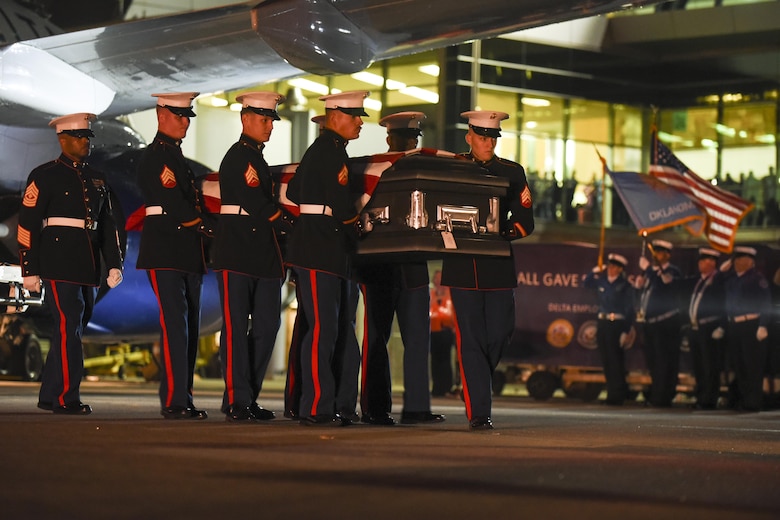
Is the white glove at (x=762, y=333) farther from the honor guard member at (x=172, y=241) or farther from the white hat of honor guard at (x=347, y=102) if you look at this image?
the honor guard member at (x=172, y=241)

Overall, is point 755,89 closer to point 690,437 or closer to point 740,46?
point 740,46

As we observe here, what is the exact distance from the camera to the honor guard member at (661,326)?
14.5m

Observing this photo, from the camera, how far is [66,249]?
852 centimetres

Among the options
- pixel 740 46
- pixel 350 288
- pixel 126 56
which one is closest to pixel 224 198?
pixel 350 288

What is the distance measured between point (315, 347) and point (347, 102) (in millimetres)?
1430

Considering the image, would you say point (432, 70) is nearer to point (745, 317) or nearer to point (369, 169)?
point (745, 317)

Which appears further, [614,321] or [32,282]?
[614,321]

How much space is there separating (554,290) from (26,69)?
8.25 metres

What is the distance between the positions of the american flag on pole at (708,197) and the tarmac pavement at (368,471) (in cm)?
829

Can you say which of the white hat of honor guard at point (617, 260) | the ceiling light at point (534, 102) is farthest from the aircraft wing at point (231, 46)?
the ceiling light at point (534, 102)

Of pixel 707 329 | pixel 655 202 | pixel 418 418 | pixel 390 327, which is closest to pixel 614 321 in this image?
pixel 707 329

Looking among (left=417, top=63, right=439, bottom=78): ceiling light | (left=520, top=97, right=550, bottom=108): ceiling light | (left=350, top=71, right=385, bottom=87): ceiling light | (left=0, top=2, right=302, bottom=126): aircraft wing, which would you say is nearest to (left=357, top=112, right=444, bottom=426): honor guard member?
(left=0, top=2, right=302, bottom=126): aircraft wing

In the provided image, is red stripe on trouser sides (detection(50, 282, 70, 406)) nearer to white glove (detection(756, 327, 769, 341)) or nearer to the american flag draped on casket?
the american flag draped on casket

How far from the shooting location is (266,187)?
8.27 meters
